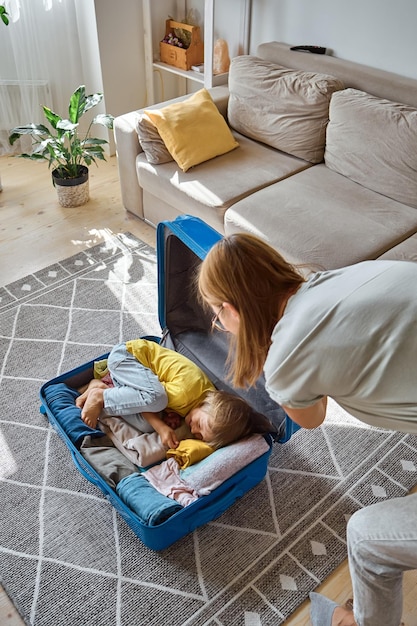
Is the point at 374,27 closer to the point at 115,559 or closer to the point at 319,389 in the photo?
the point at 319,389

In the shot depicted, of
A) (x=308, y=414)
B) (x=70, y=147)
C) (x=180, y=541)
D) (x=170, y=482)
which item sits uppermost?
(x=308, y=414)

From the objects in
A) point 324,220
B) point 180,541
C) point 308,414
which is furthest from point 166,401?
point 324,220

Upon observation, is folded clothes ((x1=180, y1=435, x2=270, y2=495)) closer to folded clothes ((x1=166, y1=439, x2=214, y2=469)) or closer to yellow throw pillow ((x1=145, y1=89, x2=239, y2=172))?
folded clothes ((x1=166, y1=439, x2=214, y2=469))

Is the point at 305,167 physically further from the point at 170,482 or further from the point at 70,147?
the point at 170,482

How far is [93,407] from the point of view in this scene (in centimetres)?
193

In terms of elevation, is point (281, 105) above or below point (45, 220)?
above

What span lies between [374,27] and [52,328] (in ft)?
6.83

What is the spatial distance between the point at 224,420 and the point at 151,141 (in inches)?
63.0

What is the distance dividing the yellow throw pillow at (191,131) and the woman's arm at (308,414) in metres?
1.72

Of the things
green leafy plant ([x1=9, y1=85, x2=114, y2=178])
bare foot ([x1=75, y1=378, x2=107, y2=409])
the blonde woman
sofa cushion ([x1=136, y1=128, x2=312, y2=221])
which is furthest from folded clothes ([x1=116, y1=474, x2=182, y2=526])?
green leafy plant ([x1=9, y1=85, x2=114, y2=178])

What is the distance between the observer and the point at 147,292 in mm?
2689

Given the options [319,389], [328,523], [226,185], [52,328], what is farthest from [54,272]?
[319,389]

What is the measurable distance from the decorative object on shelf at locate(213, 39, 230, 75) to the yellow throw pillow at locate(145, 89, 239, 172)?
0.67 metres

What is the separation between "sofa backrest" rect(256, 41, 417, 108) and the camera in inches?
103
